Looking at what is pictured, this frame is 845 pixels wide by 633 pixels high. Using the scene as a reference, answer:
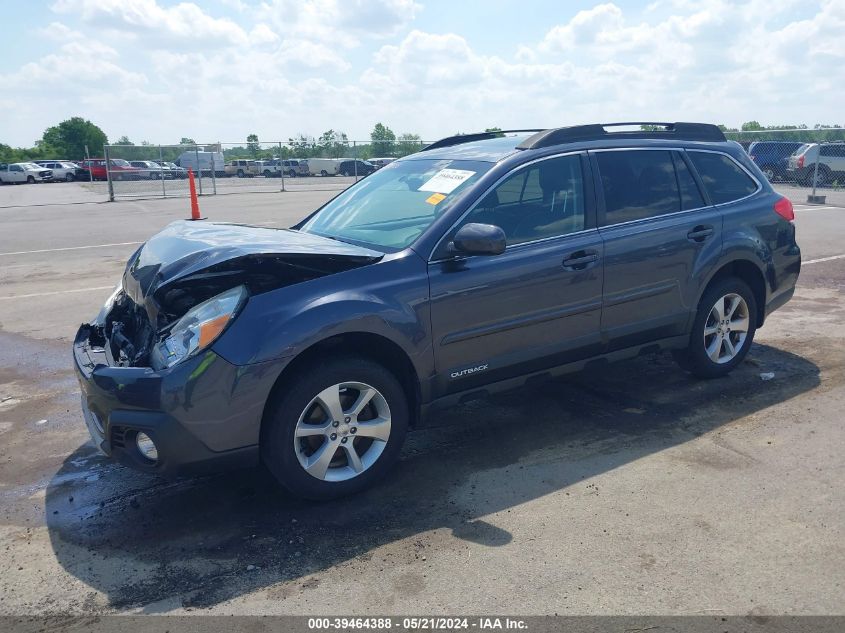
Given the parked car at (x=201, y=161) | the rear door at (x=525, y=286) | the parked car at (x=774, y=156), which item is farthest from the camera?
the parked car at (x=201, y=161)

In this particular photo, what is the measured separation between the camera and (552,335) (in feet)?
14.6

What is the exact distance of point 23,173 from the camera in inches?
1859

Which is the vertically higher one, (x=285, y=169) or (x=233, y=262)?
(x=285, y=169)

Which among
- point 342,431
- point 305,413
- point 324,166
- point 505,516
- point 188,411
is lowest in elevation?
point 505,516

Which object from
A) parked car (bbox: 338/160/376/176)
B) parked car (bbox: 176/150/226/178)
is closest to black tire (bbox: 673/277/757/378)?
parked car (bbox: 176/150/226/178)

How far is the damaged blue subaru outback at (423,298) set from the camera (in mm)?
3449

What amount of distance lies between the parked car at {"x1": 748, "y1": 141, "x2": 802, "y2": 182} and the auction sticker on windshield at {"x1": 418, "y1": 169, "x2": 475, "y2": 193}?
82.2 ft

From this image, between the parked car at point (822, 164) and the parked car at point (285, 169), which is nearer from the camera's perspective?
the parked car at point (822, 164)

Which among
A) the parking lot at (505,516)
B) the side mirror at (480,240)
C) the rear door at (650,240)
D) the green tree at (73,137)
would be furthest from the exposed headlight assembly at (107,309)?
the green tree at (73,137)

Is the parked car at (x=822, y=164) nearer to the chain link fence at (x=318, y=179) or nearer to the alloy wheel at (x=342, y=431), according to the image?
the chain link fence at (x=318, y=179)

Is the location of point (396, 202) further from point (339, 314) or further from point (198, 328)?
point (198, 328)

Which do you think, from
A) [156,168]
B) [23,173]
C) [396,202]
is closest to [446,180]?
[396,202]

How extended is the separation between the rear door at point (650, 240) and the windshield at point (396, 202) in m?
0.98

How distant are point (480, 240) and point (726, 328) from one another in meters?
2.54
